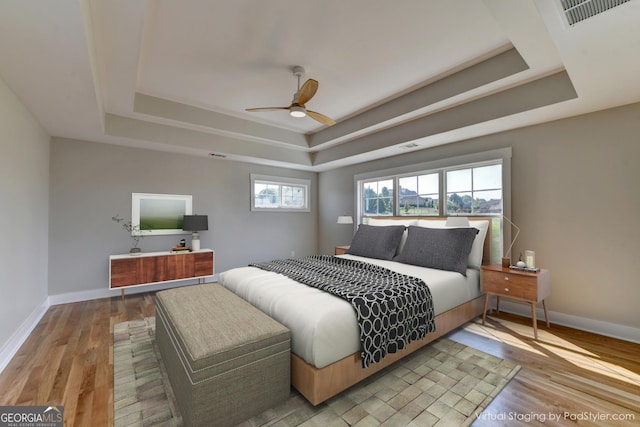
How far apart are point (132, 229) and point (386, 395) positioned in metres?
4.37

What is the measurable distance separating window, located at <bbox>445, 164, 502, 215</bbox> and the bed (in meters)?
0.29

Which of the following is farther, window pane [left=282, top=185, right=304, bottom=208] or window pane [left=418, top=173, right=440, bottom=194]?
window pane [left=282, top=185, right=304, bottom=208]

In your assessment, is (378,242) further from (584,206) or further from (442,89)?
(584,206)

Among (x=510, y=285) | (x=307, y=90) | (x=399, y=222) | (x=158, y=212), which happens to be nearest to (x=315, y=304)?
(x=307, y=90)

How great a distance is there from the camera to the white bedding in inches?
69.6

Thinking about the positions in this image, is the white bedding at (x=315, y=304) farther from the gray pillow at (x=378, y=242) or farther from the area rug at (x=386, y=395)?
the gray pillow at (x=378, y=242)

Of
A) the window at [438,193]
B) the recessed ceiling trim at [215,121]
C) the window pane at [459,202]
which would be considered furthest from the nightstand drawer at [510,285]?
the recessed ceiling trim at [215,121]

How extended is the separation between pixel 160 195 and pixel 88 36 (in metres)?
3.11

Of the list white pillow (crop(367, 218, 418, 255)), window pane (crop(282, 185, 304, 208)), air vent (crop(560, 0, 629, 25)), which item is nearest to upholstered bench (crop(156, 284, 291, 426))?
white pillow (crop(367, 218, 418, 255))

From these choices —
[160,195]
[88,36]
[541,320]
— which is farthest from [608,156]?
[160,195]

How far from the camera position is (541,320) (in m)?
3.21

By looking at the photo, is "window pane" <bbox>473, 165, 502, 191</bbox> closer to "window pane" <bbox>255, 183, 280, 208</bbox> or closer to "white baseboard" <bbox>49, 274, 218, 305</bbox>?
"window pane" <bbox>255, 183, 280, 208</bbox>

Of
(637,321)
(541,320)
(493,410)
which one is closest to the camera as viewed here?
(493,410)

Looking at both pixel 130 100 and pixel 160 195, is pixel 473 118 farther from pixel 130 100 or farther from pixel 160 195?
pixel 160 195
